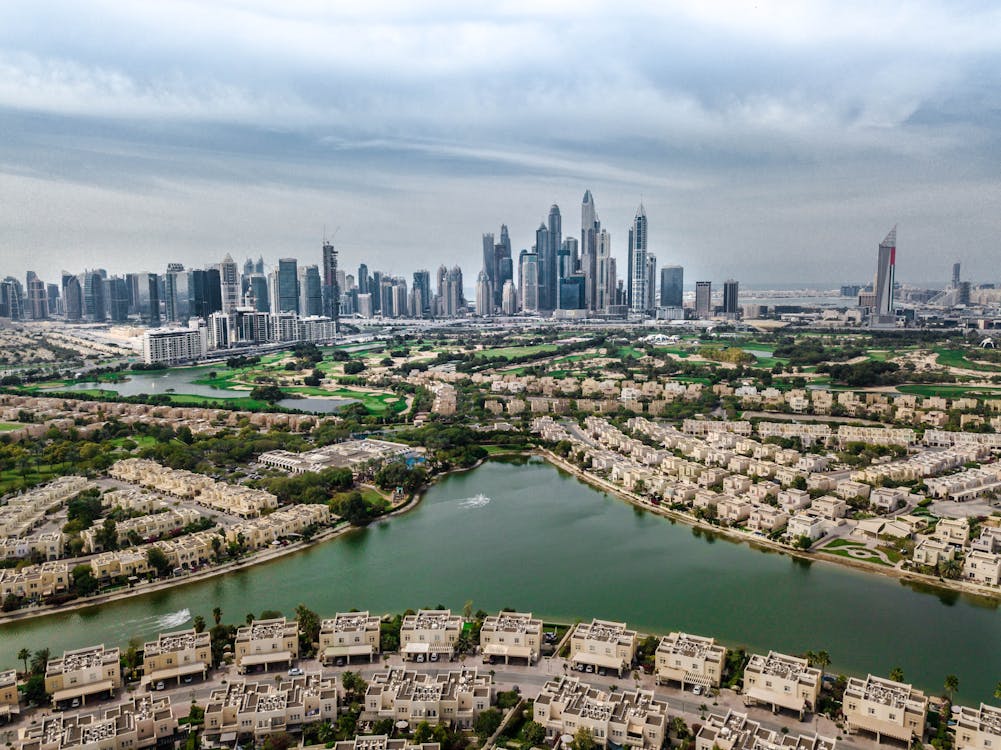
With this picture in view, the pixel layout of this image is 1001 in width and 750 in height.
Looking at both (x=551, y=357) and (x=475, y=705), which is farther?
(x=551, y=357)

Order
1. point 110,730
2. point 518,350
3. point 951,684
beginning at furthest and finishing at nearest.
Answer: point 518,350 → point 951,684 → point 110,730

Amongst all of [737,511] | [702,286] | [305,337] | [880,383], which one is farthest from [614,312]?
[737,511]

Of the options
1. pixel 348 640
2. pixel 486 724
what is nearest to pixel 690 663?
pixel 486 724

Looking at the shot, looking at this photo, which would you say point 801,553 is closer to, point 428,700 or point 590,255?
point 428,700

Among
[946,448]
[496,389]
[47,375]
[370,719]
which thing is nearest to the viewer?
[370,719]

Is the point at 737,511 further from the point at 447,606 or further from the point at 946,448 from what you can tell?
the point at 946,448

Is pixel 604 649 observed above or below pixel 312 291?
below
